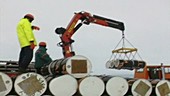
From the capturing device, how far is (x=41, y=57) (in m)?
6.79

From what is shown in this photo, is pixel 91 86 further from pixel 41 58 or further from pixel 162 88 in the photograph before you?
pixel 41 58

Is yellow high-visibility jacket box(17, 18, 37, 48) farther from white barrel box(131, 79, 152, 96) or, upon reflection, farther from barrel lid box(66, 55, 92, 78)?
white barrel box(131, 79, 152, 96)

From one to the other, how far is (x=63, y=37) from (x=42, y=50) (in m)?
0.78

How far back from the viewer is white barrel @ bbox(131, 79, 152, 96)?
5.21 m

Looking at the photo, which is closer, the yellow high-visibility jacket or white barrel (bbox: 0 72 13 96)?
white barrel (bbox: 0 72 13 96)

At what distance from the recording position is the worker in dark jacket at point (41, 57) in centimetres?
679

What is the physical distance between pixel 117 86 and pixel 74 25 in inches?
125

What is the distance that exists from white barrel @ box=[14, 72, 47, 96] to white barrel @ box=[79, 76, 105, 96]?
0.65 meters

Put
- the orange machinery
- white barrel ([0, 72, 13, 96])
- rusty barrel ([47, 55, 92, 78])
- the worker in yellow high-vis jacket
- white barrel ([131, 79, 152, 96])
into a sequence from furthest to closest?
the orange machinery, the worker in yellow high-vis jacket, white barrel ([131, 79, 152, 96]), rusty barrel ([47, 55, 92, 78]), white barrel ([0, 72, 13, 96])

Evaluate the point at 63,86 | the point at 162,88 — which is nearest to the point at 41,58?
the point at 63,86

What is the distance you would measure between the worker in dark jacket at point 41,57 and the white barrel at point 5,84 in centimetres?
240

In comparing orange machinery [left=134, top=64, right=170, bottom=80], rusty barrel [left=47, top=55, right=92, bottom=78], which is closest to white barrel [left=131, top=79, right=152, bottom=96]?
rusty barrel [left=47, top=55, right=92, bottom=78]

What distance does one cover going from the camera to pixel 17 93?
4.42m

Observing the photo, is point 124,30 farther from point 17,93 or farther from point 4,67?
point 17,93
